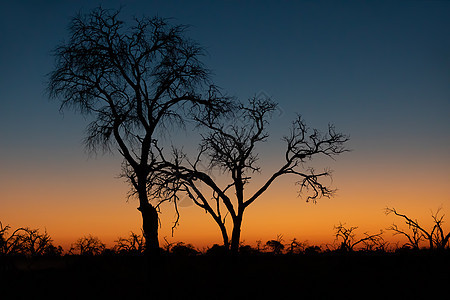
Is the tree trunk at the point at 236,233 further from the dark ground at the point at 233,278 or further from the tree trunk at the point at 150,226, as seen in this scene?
the dark ground at the point at 233,278

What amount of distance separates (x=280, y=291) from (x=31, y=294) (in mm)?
6292

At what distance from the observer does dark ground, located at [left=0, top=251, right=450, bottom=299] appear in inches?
464

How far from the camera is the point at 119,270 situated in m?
14.1

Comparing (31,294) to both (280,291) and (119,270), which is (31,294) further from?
(280,291)

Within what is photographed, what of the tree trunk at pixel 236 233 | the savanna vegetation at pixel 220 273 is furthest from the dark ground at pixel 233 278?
the tree trunk at pixel 236 233

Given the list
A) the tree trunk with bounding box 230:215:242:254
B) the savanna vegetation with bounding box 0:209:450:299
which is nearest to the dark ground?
the savanna vegetation with bounding box 0:209:450:299

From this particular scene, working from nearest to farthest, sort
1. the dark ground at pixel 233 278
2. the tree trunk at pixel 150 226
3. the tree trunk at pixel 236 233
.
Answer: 1. the dark ground at pixel 233 278
2. the tree trunk at pixel 150 226
3. the tree trunk at pixel 236 233

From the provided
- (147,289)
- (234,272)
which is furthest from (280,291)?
(147,289)

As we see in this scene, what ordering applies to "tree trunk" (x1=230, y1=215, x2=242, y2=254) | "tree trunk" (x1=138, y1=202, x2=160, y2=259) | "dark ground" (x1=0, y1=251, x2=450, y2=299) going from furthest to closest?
"tree trunk" (x1=230, y1=215, x2=242, y2=254) → "tree trunk" (x1=138, y1=202, x2=160, y2=259) → "dark ground" (x1=0, y1=251, x2=450, y2=299)

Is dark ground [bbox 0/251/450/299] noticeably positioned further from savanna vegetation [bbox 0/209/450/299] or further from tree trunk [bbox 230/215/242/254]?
tree trunk [bbox 230/215/242/254]

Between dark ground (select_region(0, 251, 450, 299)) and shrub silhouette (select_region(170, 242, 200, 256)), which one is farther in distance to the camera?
shrub silhouette (select_region(170, 242, 200, 256))

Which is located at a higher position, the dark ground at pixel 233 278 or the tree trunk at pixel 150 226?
the tree trunk at pixel 150 226

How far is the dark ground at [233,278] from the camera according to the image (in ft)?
38.7

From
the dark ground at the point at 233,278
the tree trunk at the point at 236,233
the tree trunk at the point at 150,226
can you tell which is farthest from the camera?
the tree trunk at the point at 236,233
